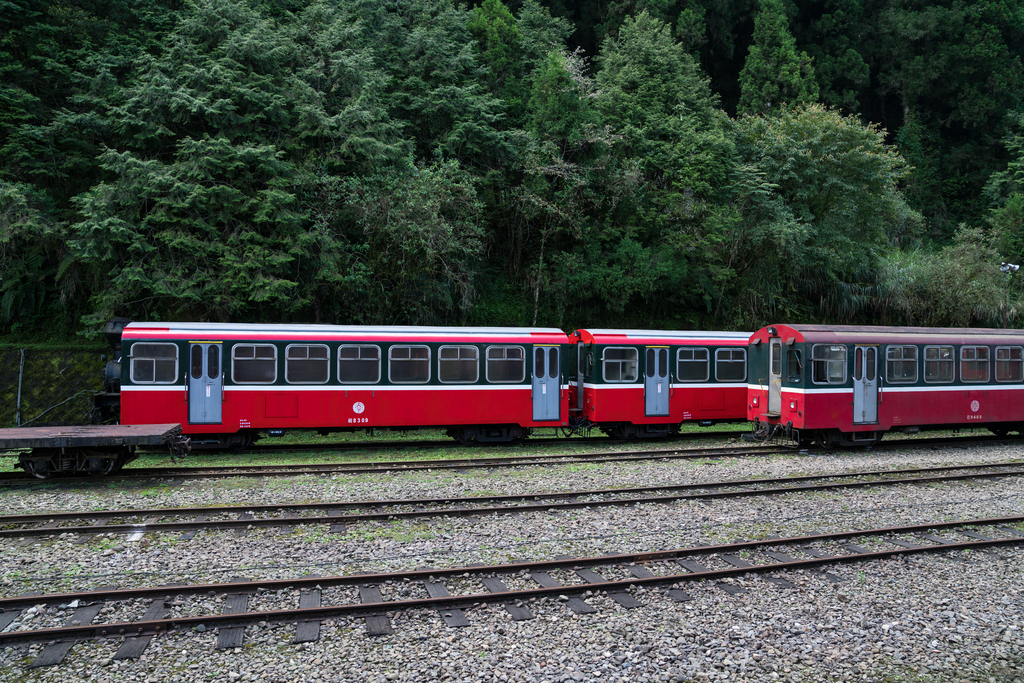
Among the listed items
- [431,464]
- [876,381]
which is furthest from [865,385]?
[431,464]

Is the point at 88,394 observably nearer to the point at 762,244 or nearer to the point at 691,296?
the point at 691,296

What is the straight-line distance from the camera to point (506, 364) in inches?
674

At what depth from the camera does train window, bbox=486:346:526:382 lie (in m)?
17.0

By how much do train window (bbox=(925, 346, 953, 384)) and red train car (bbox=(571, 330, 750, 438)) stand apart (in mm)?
4433

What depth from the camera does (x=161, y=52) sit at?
23812mm

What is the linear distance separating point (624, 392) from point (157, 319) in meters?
14.2

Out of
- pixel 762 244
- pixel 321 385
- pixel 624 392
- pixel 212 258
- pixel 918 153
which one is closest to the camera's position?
pixel 321 385

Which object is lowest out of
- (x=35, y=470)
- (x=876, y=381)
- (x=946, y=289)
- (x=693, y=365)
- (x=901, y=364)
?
(x=35, y=470)

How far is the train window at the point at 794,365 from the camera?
1619 cm

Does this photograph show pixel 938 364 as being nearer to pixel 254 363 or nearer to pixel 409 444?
pixel 409 444

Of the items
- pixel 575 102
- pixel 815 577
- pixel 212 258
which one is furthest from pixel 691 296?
pixel 815 577

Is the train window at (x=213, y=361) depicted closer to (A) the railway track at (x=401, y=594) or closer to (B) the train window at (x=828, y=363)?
(A) the railway track at (x=401, y=594)

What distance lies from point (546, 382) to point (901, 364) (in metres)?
8.97

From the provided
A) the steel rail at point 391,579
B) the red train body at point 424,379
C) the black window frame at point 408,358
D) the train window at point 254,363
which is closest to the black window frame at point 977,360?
the red train body at point 424,379
